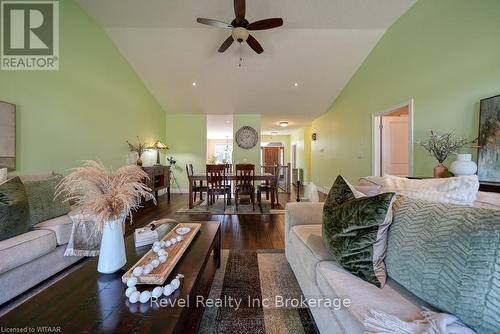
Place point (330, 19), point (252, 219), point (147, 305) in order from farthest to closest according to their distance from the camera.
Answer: point (252, 219), point (330, 19), point (147, 305)

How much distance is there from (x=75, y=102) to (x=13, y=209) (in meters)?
2.17

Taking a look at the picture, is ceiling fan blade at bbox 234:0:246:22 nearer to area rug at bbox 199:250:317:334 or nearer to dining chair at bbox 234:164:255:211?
dining chair at bbox 234:164:255:211

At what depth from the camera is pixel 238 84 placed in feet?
16.2

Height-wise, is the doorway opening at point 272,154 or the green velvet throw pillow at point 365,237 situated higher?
the doorway opening at point 272,154

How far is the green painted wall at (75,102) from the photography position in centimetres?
246

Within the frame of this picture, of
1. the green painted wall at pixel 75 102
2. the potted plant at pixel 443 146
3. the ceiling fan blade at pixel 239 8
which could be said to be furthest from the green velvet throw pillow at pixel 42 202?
the potted plant at pixel 443 146

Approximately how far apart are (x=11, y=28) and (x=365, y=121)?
5.64m

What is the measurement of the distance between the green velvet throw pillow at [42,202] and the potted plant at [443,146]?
412 centimetres

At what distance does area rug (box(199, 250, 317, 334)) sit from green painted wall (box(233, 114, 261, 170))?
14.5 feet

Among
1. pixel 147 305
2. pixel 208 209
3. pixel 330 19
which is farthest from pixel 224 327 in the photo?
pixel 330 19

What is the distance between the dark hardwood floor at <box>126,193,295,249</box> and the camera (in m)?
2.60

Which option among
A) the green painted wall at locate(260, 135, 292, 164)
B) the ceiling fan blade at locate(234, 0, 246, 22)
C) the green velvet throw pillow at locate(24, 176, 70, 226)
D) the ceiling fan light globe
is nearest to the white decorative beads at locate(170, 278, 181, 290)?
the green velvet throw pillow at locate(24, 176, 70, 226)

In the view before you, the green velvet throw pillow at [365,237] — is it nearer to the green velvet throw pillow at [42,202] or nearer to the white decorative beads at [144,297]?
the white decorative beads at [144,297]

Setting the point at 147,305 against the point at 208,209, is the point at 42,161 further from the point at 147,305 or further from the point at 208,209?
the point at 147,305
